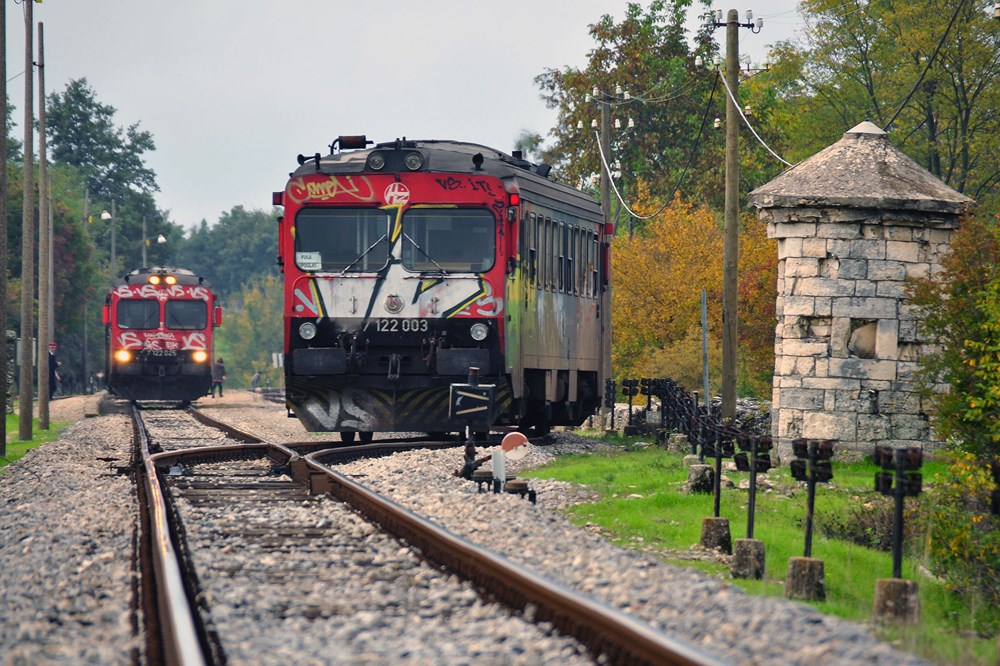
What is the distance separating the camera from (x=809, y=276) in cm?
2064

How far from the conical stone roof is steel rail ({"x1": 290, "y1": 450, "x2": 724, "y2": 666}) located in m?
11.1

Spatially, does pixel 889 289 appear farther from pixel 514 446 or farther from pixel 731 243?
pixel 514 446

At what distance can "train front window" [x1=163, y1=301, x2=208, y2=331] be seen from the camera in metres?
36.9

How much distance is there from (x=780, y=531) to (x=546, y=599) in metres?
6.84

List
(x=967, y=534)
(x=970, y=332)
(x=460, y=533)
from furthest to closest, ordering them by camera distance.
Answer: (x=970, y=332)
(x=967, y=534)
(x=460, y=533)

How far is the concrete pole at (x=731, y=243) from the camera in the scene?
23000mm

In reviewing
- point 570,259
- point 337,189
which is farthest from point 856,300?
point 337,189

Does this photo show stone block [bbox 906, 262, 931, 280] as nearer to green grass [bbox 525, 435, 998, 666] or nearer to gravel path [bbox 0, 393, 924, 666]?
green grass [bbox 525, 435, 998, 666]

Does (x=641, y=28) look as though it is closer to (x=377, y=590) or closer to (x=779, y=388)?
(x=779, y=388)

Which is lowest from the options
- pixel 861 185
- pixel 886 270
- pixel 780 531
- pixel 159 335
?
pixel 780 531

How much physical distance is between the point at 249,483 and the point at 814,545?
18.1 ft

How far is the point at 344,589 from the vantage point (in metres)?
8.20

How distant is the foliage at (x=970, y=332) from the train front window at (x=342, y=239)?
6.80 m

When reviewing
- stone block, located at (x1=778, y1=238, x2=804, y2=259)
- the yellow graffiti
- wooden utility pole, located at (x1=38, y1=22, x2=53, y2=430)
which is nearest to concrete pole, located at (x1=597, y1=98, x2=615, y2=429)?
stone block, located at (x1=778, y1=238, x2=804, y2=259)
